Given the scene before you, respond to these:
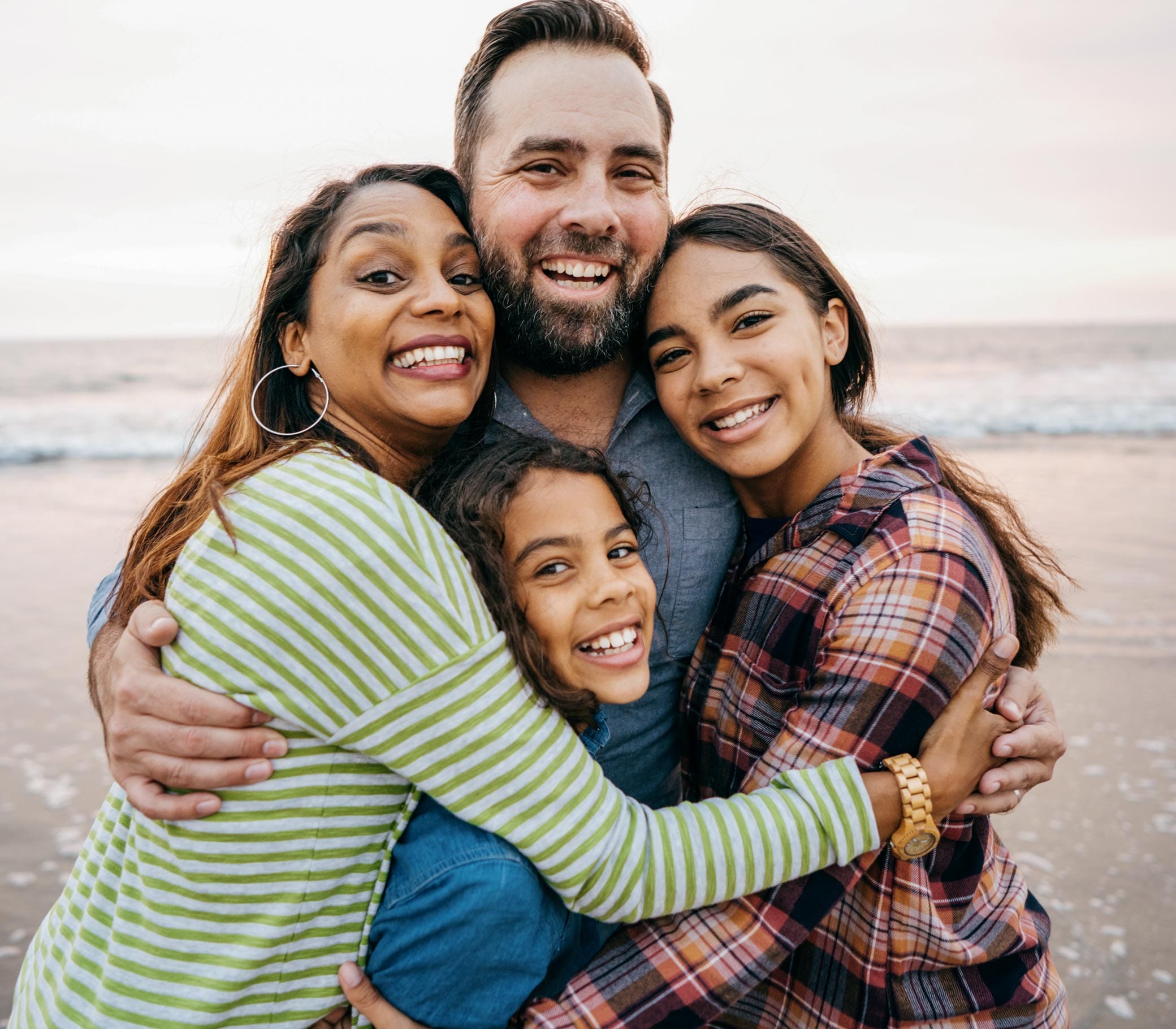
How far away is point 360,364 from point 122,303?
145ft

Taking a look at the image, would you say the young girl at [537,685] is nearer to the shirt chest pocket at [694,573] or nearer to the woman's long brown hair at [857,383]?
the shirt chest pocket at [694,573]

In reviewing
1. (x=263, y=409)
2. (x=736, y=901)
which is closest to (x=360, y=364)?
(x=263, y=409)

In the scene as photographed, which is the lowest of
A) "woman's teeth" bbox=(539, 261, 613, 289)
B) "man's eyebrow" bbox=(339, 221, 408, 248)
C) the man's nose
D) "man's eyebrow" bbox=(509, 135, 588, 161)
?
"woman's teeth" bbox=(539, 261, 613, 289)

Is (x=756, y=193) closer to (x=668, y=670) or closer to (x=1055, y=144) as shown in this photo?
(x=668, y=670)

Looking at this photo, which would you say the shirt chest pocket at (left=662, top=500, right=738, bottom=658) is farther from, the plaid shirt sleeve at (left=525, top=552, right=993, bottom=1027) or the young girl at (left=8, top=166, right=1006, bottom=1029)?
the young girl at (left=8, top=166, right=1006, bottom=1029)

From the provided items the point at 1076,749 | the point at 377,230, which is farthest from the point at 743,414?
the point at 1076,749

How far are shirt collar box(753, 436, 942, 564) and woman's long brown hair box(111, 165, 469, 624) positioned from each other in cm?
111

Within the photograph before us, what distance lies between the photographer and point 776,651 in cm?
200

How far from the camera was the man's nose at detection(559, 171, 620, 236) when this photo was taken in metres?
2.37

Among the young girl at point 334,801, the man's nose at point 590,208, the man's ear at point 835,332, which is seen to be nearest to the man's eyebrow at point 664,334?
the man's nose at point 590,208

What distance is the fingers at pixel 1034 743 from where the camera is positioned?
6.11 feet

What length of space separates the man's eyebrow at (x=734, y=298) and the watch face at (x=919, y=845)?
136 centimetres

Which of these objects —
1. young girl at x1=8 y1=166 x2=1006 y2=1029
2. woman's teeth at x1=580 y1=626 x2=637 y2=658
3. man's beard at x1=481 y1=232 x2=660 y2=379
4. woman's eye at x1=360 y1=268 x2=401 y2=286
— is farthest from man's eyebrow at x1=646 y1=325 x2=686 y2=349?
young girl at x1=8 y1=166 x2=1006 y2=1029

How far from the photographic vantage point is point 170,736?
4.84 feet
